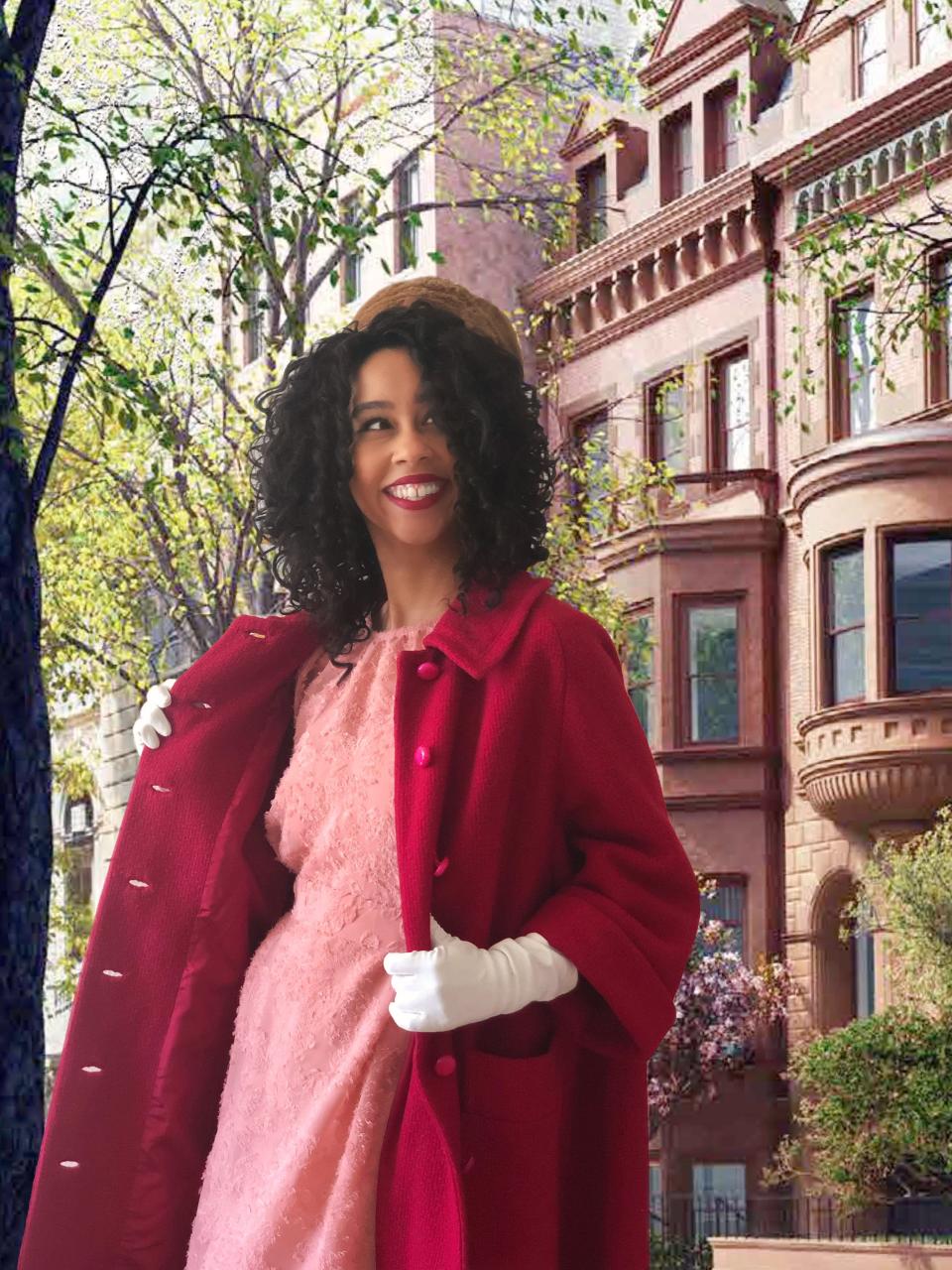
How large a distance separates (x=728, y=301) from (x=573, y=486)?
2.40m

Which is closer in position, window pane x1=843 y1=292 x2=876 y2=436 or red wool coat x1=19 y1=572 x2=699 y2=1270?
red wool coat x1=19 y1=572 x2=699 y2=1270

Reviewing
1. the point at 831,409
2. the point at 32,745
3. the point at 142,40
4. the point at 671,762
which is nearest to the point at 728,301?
the point at 831,409

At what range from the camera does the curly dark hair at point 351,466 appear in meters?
3.05

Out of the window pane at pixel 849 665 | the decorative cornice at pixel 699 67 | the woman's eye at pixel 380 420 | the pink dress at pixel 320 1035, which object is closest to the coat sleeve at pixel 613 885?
the pink dress at pixel 320 1035

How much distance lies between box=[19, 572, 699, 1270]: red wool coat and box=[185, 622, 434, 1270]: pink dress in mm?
54

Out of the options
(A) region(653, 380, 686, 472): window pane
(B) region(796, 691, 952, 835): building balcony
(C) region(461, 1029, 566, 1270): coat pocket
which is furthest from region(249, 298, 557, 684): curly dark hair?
(A) region(653, 380, 686, 472): window pane

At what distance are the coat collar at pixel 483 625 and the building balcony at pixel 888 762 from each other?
13.2m

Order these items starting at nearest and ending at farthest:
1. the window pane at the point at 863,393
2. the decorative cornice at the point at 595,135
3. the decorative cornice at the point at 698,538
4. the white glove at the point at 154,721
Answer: the white glove at the point at 154,721
the window pane at the point at 863,393
the decorative cornice at the point at 698,538
the decorative cornice at the point at 595,135

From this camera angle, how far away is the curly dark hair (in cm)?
305

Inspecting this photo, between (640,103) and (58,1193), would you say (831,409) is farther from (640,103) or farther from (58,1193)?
(58,1193)

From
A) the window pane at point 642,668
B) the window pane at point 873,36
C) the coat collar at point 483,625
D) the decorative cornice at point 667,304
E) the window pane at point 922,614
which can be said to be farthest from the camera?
the decorative cornice at point 667,304

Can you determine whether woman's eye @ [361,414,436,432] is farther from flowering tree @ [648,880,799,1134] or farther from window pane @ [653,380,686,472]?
window pane @ [653,380,686,472]

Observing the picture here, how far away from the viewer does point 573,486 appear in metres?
17.6

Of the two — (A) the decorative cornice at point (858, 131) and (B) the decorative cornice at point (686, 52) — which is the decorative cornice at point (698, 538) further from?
(B) the decorative cornice at point (686, 52)
